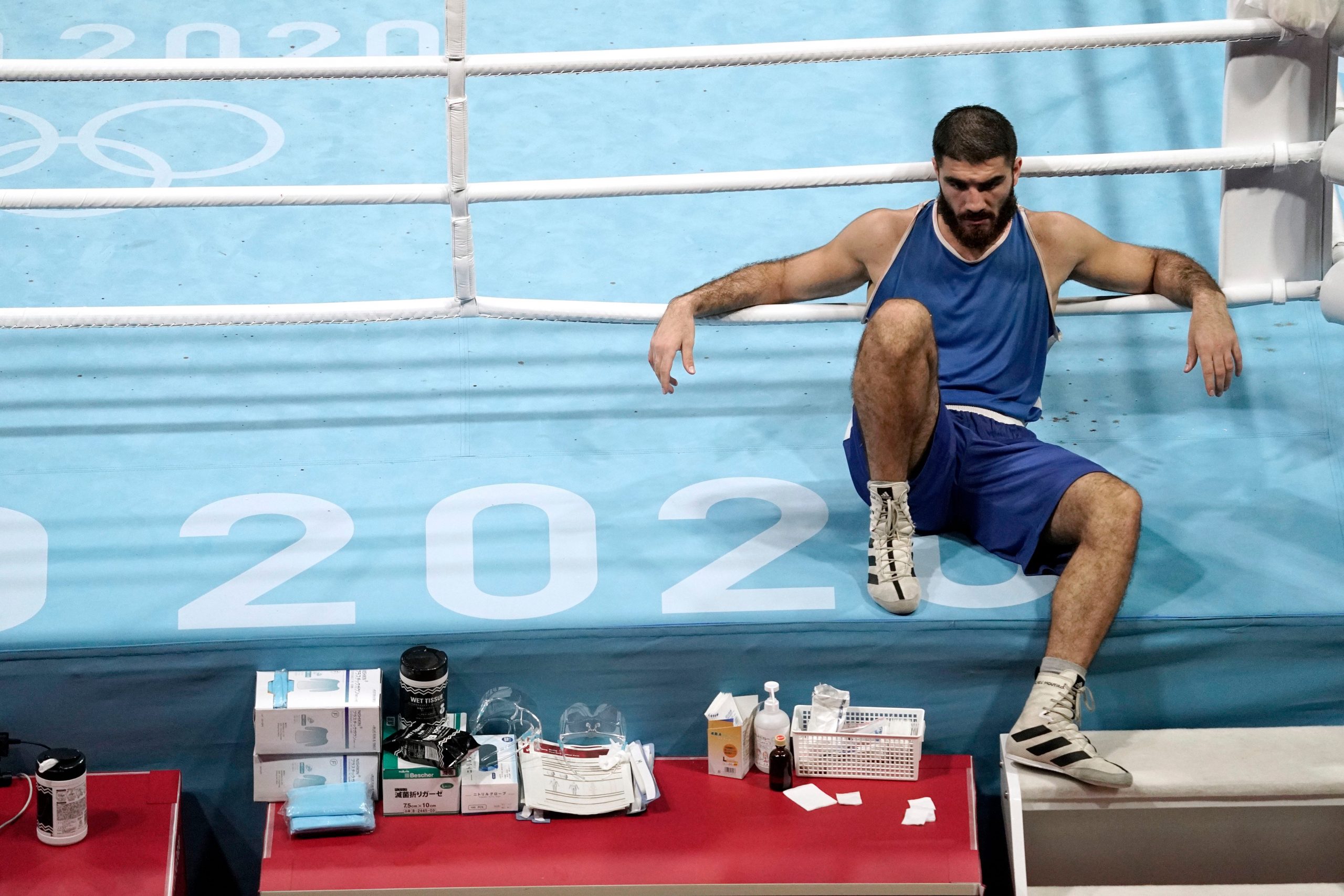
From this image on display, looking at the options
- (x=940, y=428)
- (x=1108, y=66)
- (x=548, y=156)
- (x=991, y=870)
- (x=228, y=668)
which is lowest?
(x=991, y=870)

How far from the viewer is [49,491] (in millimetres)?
2664

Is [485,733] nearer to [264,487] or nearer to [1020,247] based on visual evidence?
[264,487]

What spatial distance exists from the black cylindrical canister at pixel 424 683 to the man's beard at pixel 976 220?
118 centimetres

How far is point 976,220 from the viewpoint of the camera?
2529 millimetres

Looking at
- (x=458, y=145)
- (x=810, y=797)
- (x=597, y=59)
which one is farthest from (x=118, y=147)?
(x=810, y=797)

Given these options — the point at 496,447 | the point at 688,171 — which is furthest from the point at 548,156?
the point at 496,447

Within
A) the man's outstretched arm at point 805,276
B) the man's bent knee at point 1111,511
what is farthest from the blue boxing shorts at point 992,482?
the man's outstretched arm at point 805,276

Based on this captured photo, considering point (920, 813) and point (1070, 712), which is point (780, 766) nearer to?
point (920, 813)

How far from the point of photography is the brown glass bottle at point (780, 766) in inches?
91.9

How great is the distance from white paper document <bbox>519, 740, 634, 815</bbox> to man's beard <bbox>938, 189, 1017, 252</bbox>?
43.9 inches

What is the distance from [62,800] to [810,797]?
46.8 inches

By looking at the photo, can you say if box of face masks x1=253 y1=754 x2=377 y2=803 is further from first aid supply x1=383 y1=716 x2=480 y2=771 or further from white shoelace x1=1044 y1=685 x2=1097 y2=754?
white shoelace x1=1044 y1=685 x2=1097 y2=754

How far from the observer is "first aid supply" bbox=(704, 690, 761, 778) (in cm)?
235

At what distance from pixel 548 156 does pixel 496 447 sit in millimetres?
1141
